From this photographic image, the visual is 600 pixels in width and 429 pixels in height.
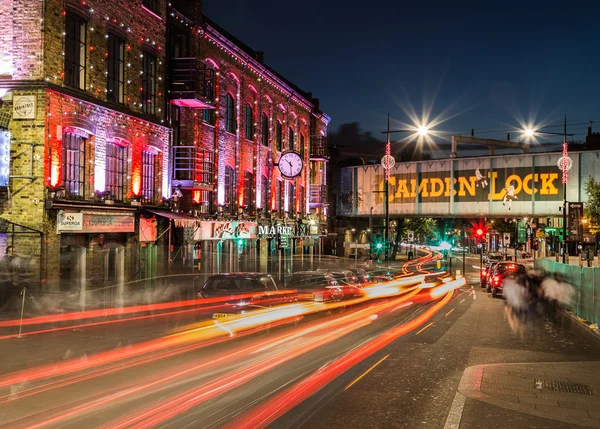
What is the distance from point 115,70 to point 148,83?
7.31 ft

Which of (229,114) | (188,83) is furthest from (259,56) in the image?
(188,83)

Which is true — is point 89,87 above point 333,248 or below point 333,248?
above

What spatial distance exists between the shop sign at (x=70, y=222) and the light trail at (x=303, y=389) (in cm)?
1038

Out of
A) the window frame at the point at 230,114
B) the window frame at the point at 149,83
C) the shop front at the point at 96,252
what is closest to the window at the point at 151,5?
the window frame at the point at 149,83

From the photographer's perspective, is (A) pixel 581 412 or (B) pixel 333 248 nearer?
(A) pixel 581 412

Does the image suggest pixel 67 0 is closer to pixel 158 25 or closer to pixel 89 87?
pixel 89 87

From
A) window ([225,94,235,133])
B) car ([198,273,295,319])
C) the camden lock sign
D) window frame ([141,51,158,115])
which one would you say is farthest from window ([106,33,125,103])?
the camden lock sign

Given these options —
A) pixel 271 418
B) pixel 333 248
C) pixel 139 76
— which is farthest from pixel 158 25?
pixel 333 248

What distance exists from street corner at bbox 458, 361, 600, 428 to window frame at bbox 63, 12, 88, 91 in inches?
620

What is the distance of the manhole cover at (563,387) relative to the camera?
1045cm

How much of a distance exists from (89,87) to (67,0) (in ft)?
9.28

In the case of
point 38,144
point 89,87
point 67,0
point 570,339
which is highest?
point 67,0

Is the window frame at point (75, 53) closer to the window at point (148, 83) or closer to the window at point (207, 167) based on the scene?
the window at point (148, 83)

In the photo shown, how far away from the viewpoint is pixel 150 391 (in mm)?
9602
